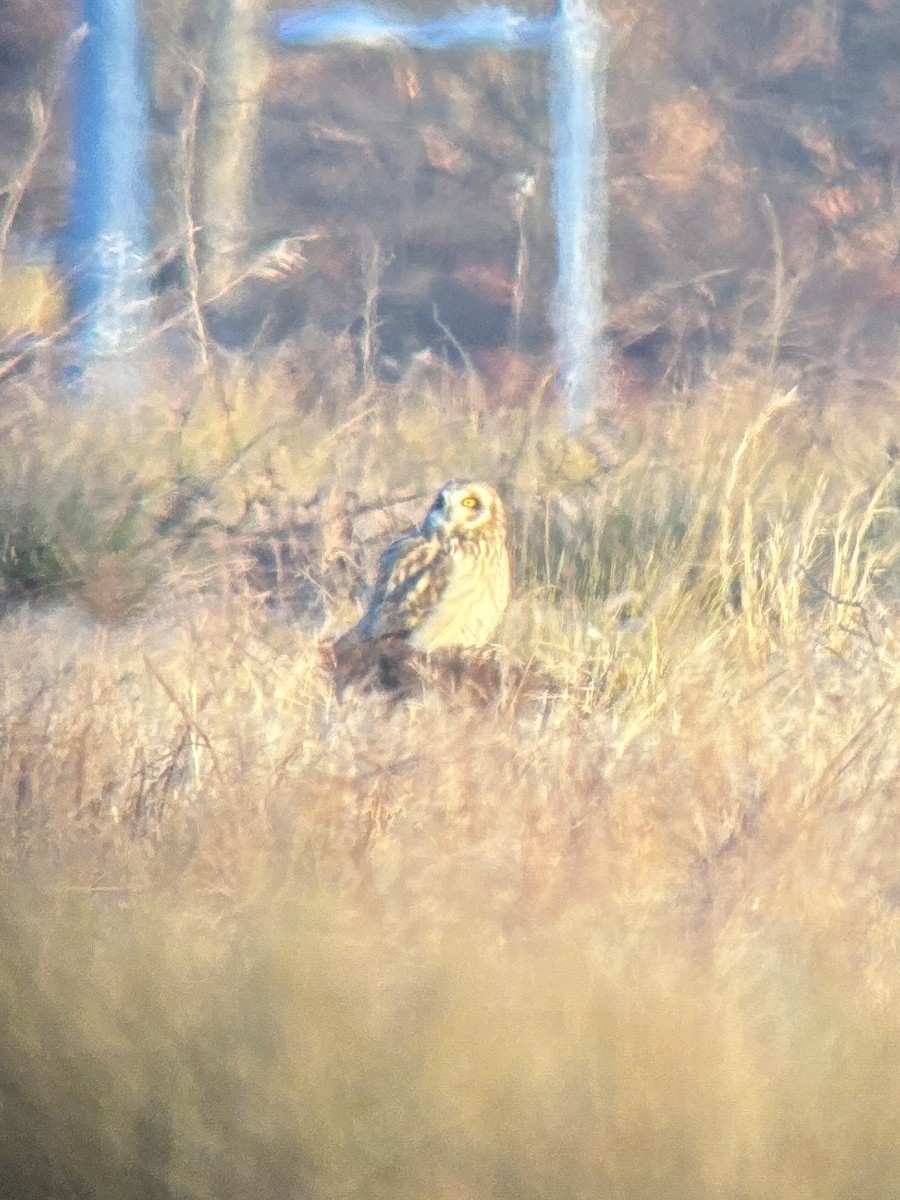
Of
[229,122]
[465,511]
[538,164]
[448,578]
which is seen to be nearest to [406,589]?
[448,578]

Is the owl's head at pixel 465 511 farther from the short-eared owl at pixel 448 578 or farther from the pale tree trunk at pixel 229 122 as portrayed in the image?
the pale tree trunk at pixel 229 122

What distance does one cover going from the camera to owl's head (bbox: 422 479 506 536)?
3.41 metres

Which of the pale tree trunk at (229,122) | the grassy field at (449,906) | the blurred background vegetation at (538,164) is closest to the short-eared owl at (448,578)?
the grassy field at (449,906)

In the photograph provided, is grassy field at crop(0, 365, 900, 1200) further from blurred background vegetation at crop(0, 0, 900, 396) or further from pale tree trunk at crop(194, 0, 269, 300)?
blurred background vegetation at crop(0, 0, 900, 396)

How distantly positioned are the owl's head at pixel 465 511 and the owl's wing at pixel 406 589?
44 mm

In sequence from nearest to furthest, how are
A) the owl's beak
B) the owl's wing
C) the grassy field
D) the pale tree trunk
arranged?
the grassy field, the owl's wing, the owl's beak, the pale tree trunk

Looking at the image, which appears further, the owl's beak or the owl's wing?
the owl's beak

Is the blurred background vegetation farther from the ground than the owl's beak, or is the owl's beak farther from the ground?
the blurred background vegetation

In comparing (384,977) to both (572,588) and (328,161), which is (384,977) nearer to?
(572,588)

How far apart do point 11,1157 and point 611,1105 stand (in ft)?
2.13

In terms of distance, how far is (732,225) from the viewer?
383 inches

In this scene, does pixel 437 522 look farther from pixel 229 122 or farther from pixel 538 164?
pixel 538 164

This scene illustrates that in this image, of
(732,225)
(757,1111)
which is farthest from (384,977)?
(732,225)

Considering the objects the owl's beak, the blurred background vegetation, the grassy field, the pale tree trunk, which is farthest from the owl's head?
the blurred background vegetation
